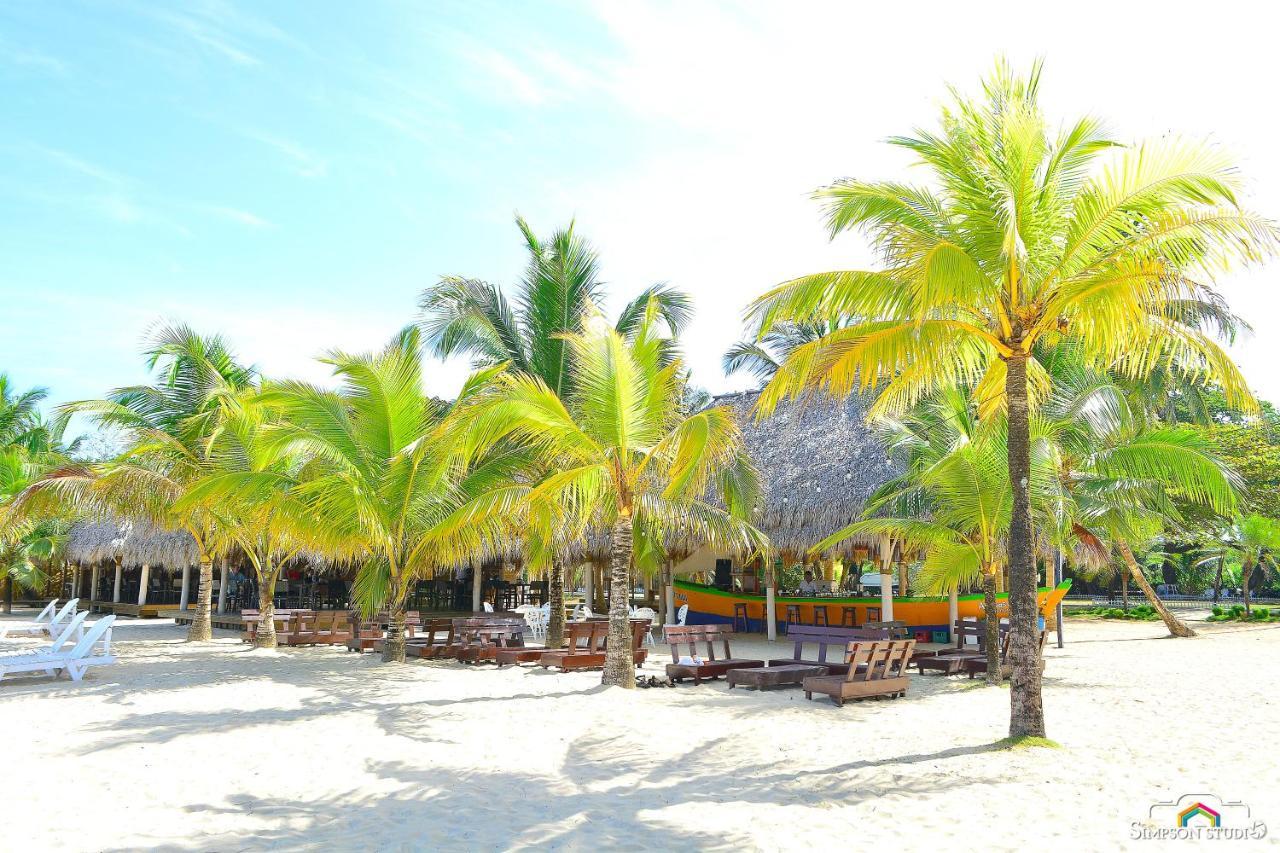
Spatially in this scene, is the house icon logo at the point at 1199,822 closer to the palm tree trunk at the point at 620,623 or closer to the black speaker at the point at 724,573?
the palm tree trunk at the point at 620,623

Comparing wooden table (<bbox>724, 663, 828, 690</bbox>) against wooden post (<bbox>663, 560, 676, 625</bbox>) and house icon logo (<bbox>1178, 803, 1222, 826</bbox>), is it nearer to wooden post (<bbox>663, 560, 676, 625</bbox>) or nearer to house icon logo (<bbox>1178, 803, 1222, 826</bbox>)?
house icon logo (<bbox>1178, 803, 1222, 826</bbox>)

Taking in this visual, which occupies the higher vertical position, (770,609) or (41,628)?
(770,609)

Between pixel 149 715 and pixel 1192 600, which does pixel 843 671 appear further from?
pixel 1192 600

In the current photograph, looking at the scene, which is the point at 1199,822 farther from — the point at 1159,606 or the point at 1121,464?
the point at 1159,606

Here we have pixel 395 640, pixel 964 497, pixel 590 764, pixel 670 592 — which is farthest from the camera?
pixel 670 592

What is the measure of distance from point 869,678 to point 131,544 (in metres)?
19.5

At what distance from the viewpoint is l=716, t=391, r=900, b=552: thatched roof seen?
49.6 feet

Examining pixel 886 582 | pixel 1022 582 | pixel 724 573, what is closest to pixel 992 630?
pixel 1022 582

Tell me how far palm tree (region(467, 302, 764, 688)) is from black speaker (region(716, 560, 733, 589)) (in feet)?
40.0

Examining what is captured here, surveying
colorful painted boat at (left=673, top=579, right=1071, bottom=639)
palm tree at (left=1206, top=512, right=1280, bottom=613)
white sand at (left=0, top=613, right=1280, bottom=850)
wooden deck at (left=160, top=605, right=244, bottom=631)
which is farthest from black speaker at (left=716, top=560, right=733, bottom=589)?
palm tree at (left=1206, top=512, right=1280, bottom=613)

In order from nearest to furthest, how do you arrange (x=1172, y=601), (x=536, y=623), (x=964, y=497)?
(x=964, y=497), (x=536, y=623), (x=1172, y=601)

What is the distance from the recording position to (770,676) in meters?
9.47

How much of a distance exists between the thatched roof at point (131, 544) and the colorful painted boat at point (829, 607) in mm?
11204

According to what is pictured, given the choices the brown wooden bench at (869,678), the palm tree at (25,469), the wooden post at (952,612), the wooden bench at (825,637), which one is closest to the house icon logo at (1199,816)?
the brown wooden bench at (869,678)
